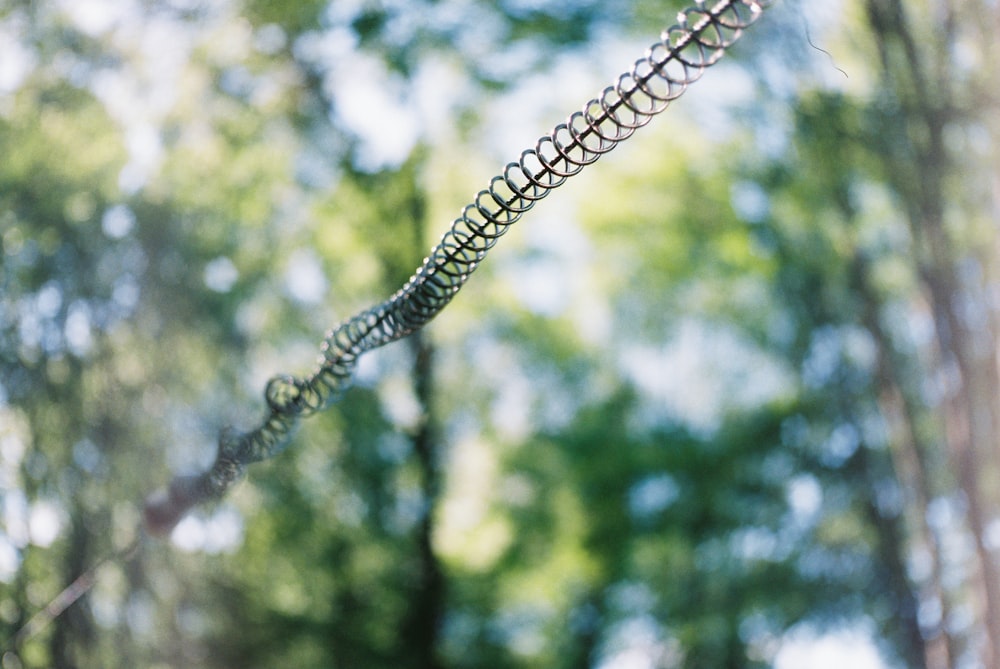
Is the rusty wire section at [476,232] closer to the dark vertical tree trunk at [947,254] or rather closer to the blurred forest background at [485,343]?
the dark vertical tree trunk at [947,254]

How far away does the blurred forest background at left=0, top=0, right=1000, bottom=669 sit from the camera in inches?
201

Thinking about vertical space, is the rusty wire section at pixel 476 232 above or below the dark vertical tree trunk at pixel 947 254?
below

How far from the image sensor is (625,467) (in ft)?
26.5

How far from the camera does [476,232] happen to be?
1.02 m

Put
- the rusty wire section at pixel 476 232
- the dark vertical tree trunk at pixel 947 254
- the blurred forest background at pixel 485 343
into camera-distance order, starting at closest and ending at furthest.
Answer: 1. the rusty wire section at pixel 476 232
2. the dark vertical tree trunk at pixel 947 254
3. the blurred forest background at pixel 485 343

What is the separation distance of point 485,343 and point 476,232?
22.7 ft

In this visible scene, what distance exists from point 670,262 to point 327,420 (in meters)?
3.70

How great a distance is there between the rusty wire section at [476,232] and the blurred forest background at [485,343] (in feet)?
9.94

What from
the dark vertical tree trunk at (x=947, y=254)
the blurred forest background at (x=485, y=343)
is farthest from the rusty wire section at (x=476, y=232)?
the blurred forest background at (x=485, y=343)

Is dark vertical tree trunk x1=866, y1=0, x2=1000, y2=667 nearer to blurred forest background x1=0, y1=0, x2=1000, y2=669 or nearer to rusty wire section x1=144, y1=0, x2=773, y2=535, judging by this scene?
blurred forest background x1=0, y1=0, x2=1000, y2=669

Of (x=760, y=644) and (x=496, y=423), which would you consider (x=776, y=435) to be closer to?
(x=760, y=644)

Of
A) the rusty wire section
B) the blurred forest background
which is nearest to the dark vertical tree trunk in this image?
the blurred forest background

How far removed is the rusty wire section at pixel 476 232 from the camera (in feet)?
2.96

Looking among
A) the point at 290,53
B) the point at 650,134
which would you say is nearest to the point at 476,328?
the point at 650,134
